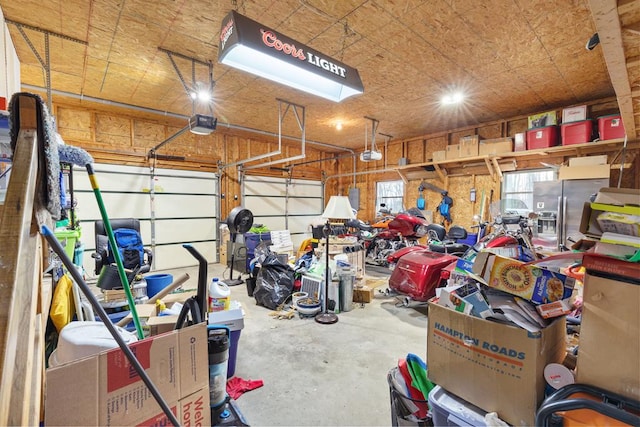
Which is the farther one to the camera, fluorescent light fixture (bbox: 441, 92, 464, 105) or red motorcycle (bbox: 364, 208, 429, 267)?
red motorcycle (bbox: 364, 208, 429, 267)

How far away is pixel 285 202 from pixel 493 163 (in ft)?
17.6

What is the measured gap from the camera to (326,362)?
249cm

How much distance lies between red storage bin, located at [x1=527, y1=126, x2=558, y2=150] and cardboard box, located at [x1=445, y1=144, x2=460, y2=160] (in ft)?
4.40

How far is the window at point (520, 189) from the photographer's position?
538 centimetres

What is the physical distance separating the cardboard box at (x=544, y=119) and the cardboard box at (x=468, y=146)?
952 mm

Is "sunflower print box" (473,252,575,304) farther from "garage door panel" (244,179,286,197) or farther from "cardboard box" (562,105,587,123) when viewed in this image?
"garage door panel" (244,179,286,197)

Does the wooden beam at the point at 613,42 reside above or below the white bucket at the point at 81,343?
above

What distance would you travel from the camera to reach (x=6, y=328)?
0.66m

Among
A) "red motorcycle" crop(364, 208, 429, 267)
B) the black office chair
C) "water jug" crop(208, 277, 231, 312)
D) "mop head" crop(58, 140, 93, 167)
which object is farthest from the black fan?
"mop head" crop(58, 140, 93, 167)

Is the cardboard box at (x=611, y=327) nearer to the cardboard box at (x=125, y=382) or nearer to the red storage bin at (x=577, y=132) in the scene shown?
the cardboard box at (x=125, y=382)

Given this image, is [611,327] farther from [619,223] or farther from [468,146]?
[468,146]

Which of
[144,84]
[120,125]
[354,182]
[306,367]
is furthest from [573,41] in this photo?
[120,125]

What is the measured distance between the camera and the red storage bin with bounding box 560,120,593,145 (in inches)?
A: 173

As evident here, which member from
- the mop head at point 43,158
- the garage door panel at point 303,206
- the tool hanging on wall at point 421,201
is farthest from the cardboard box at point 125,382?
the garage door panel at point 303,206
